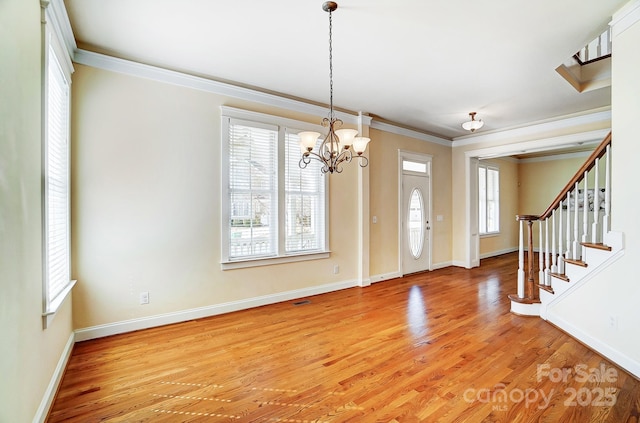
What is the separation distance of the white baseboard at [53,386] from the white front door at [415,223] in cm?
496

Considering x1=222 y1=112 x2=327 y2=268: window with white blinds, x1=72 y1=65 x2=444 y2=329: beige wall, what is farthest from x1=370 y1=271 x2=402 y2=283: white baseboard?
x1=72 y1=65 x2=444 y2=329: beige wall

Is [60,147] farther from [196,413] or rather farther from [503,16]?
[503,16]

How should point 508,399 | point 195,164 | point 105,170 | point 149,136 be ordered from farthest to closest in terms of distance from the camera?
point 195,164 < point 149,136 < point 105,170 < point 508,399

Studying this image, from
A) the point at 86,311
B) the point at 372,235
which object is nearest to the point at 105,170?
the point at 86,311

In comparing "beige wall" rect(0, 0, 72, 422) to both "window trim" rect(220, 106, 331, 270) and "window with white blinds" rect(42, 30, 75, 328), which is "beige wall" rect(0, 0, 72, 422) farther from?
"window trim" rect(220, 106, 331, 270)

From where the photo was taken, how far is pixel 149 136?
3201mm

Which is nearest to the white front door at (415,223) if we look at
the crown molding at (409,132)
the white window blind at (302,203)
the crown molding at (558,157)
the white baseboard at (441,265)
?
the white baseboard at (441,265)

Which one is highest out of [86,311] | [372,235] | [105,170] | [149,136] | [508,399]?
[149,136]

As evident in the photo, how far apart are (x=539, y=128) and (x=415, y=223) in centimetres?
276

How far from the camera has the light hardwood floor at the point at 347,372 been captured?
6.26 feet

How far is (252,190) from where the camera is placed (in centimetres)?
389

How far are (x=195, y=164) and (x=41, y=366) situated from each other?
7.45 ft

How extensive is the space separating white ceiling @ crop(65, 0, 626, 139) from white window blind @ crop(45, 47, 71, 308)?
0.62m

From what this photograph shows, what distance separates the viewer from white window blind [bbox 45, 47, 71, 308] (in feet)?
7.04
